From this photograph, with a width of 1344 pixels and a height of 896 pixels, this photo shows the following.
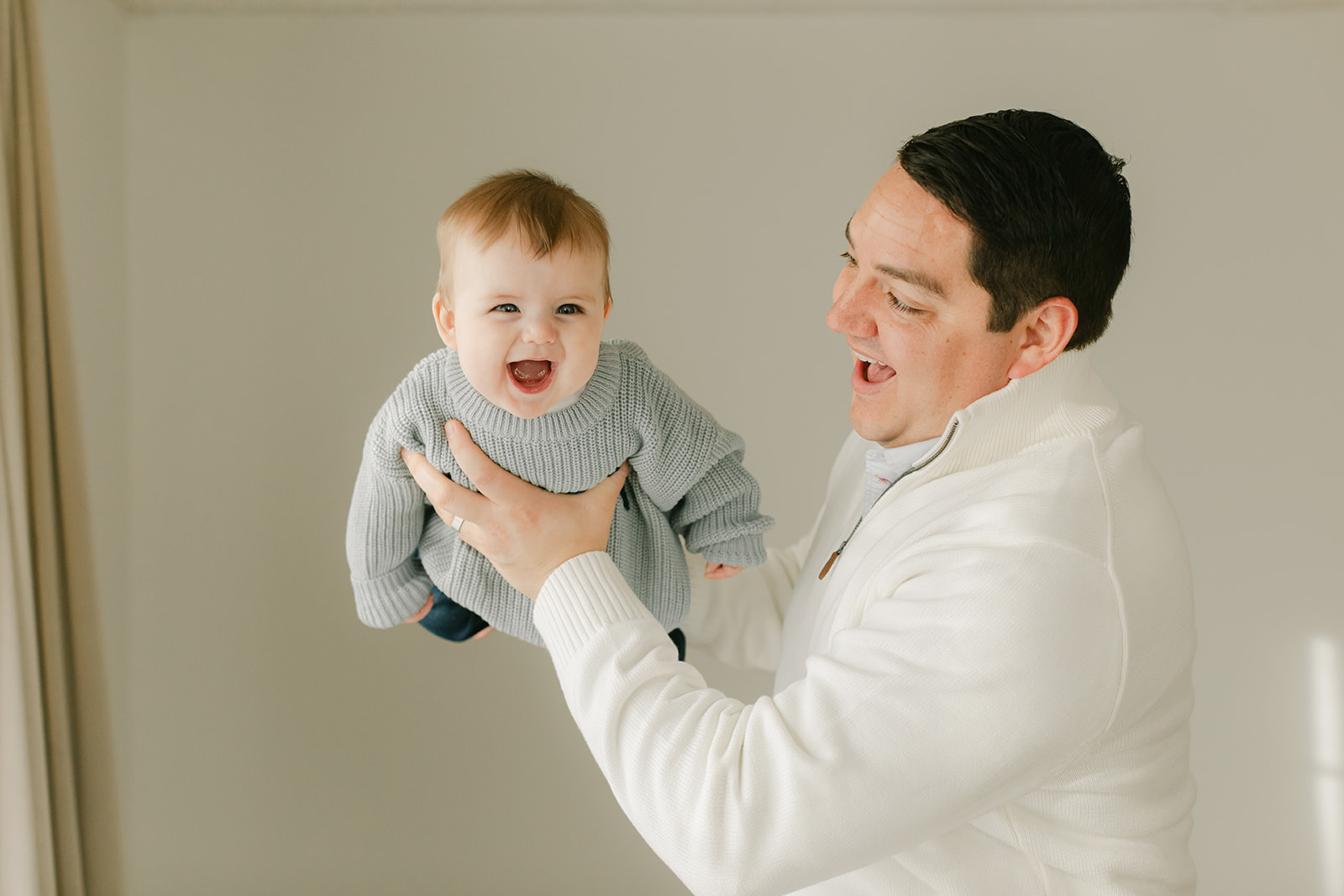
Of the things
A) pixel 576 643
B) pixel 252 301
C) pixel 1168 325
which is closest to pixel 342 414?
pixel 252 301

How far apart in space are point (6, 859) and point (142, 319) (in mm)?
1342

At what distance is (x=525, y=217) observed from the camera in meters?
1.17

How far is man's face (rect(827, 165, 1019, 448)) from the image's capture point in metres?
1.16

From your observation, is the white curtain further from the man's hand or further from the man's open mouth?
the man's open mouth

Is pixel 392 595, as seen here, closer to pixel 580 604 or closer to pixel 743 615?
pixel 580 604

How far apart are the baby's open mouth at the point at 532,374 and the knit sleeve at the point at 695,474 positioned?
0.46 feet

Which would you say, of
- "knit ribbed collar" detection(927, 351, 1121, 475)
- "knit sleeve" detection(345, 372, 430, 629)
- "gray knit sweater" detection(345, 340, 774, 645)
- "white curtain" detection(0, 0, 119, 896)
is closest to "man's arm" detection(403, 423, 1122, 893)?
"knit ribbed collar" detection(927, 351, 1121, 475)

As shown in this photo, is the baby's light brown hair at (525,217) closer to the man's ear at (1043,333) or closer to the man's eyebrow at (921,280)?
the man's eyebrow at (921,280)

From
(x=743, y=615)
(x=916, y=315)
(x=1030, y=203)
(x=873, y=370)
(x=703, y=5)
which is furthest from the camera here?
(x=703, y=5)

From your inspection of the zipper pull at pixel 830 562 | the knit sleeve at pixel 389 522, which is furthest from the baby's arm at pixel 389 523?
the zipper pull at pixel 830 562

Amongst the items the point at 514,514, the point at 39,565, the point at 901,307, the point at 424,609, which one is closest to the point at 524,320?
the point at 514,514

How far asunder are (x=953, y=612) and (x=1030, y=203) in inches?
20.0

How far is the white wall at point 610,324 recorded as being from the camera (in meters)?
2.38

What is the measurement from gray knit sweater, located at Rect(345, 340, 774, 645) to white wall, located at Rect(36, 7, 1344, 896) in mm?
1093
